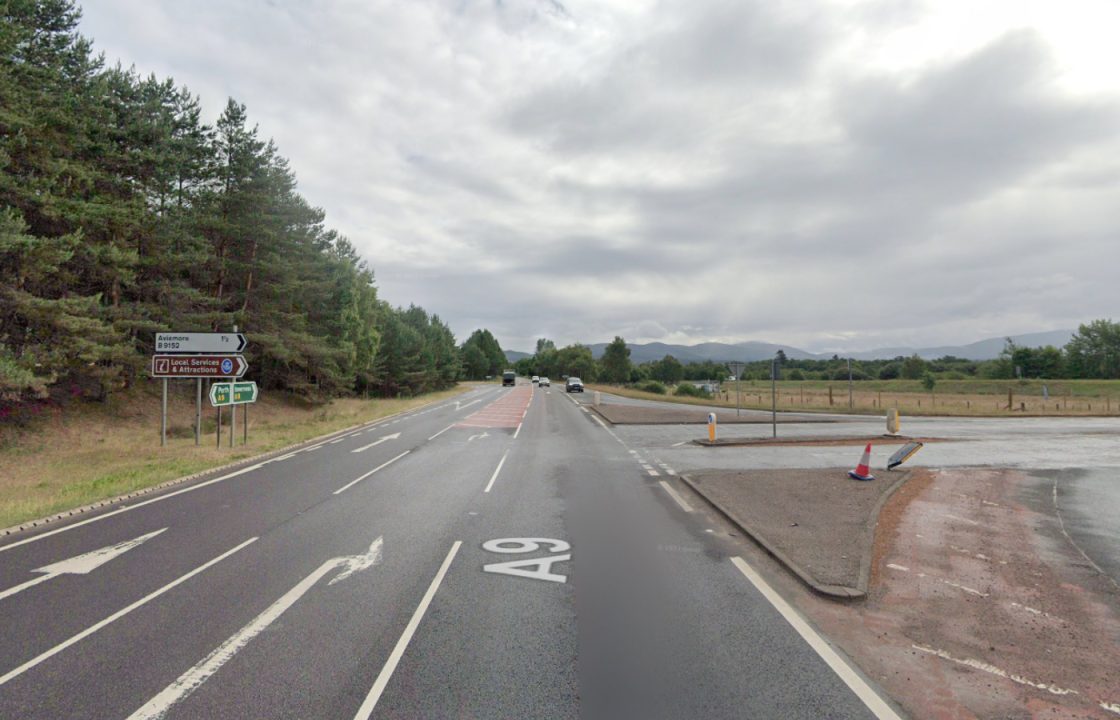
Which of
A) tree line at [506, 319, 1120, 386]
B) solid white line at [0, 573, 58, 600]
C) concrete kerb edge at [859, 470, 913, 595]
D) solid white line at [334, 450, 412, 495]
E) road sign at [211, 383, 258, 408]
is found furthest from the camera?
tree line at [506, 319, 1120, 386]

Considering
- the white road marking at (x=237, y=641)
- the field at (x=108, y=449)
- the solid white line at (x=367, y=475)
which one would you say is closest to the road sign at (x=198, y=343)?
the field at (x=108, y=449)

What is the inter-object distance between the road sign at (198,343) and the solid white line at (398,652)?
590 inches

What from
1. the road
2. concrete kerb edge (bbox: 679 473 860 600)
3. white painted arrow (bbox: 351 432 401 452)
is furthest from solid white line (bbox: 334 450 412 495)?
concrete kerb edge (bbox: 679 473 860 600)

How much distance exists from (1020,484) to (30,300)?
27.4 m

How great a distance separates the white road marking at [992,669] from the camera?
4070mm

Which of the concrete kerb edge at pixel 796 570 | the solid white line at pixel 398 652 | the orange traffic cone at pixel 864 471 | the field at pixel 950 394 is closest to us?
the solid white line at pixel 398 652

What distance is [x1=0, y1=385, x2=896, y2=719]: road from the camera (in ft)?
13.1

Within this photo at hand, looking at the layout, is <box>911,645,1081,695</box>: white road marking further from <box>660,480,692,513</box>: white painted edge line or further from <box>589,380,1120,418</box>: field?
<box>589,380,1120,418</box>: field

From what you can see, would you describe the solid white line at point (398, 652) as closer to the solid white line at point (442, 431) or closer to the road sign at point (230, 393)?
the road sign at point (230, 393)

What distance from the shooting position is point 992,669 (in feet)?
14.4

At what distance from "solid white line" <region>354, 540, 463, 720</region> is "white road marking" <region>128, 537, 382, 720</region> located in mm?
1124

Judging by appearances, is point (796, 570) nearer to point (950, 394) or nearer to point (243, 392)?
point (243, 392)

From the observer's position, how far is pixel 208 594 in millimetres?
5992

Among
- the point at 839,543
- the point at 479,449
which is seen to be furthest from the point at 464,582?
the point at 479,449
